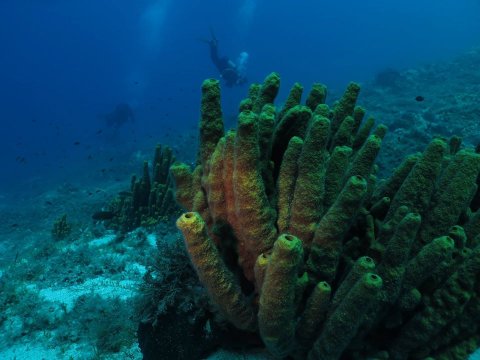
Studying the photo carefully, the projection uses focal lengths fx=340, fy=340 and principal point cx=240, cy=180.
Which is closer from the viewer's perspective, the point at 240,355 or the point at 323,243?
the point at 323,243

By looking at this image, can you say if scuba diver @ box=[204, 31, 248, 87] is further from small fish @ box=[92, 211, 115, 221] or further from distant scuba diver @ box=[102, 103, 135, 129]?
small fish @ box=[92, 211, 115, 221]

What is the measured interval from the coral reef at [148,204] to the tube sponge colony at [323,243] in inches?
211

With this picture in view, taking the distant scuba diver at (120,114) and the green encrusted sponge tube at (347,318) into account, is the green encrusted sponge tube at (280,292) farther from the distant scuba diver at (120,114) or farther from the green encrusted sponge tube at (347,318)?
the distant scuba diver at (120,114)

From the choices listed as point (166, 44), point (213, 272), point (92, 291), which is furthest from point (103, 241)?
point (166, 44)

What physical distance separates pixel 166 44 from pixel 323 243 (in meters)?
206

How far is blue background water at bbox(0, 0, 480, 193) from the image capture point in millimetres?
100438

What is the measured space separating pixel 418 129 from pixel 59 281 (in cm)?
1298

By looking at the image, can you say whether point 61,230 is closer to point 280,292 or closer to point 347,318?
point 280,292

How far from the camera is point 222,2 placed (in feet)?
437

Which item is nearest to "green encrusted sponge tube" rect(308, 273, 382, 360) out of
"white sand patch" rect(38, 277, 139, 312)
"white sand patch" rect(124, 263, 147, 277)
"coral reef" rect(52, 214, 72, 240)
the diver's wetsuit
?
"white sand patch" rect(38, 277, 139, 312)

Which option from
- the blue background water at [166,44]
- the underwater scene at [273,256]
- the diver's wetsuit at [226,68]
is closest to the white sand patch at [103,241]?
the underwater scene at [273,256]

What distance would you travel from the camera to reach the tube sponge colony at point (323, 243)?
214 cm

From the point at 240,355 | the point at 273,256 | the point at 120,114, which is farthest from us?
the point at 120,114

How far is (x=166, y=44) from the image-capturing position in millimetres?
189500
